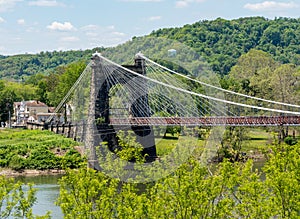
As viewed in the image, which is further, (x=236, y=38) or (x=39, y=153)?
(x=236, y=38)

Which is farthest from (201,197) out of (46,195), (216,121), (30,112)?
(30,112)

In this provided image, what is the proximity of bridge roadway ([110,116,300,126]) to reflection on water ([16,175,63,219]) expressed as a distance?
200 inches

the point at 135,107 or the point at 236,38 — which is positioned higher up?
the point at 236,38

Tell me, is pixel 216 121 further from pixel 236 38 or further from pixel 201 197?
pixel 236 38

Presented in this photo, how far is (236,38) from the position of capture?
354 feet

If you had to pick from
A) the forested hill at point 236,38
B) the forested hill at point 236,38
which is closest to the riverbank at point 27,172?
the forested hill at point 236,38

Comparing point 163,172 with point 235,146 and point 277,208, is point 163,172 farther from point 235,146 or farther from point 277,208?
point 235,146

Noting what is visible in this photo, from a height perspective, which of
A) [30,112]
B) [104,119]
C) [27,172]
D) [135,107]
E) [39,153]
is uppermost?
[135,107]

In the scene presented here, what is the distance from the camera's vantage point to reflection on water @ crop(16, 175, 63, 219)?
24.5 m

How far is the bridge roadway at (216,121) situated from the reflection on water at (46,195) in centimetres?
508

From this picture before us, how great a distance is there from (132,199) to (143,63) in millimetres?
27205

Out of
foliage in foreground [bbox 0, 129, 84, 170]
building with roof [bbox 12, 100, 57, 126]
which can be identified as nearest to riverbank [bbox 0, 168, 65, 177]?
foliage in foreground [bbox 0, 129, 84, 170]

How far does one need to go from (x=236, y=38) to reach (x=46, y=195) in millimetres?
Answer: 82011

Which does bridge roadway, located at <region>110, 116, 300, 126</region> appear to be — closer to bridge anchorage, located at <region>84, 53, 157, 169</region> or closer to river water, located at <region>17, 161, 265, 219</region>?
bridge anchorage, located at <region>84, 53, 157, 169</region>
